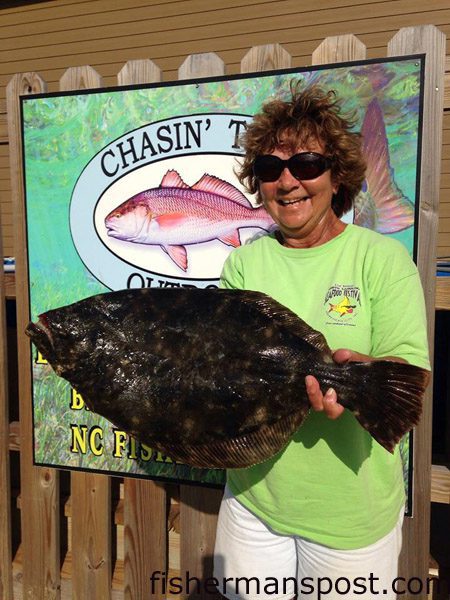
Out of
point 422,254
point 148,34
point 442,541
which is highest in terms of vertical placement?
point 148,34

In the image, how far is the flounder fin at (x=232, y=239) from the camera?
262 centimetres

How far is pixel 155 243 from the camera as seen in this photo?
2.76 meters

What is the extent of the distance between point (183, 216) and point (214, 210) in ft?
0.61

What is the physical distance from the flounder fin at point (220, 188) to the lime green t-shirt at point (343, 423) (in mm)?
733

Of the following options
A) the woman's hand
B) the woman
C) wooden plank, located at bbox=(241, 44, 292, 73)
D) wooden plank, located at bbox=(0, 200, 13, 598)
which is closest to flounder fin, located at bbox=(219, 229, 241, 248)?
the woman

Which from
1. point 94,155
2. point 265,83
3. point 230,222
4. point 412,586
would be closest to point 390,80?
Answer: point 265,83

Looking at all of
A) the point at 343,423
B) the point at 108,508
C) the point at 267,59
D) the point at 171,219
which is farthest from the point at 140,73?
the point at 108,508

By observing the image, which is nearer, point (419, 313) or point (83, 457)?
point (419, 313)

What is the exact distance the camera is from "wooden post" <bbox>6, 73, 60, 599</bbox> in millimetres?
3016

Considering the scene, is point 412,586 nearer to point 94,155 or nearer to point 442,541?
point 442,541

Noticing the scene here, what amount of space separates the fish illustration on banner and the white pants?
1.32 metres

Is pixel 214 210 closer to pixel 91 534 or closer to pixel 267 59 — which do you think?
pixel 267 59

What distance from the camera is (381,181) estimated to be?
2371 millimetres

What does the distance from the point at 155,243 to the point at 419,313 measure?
5.05 feet
